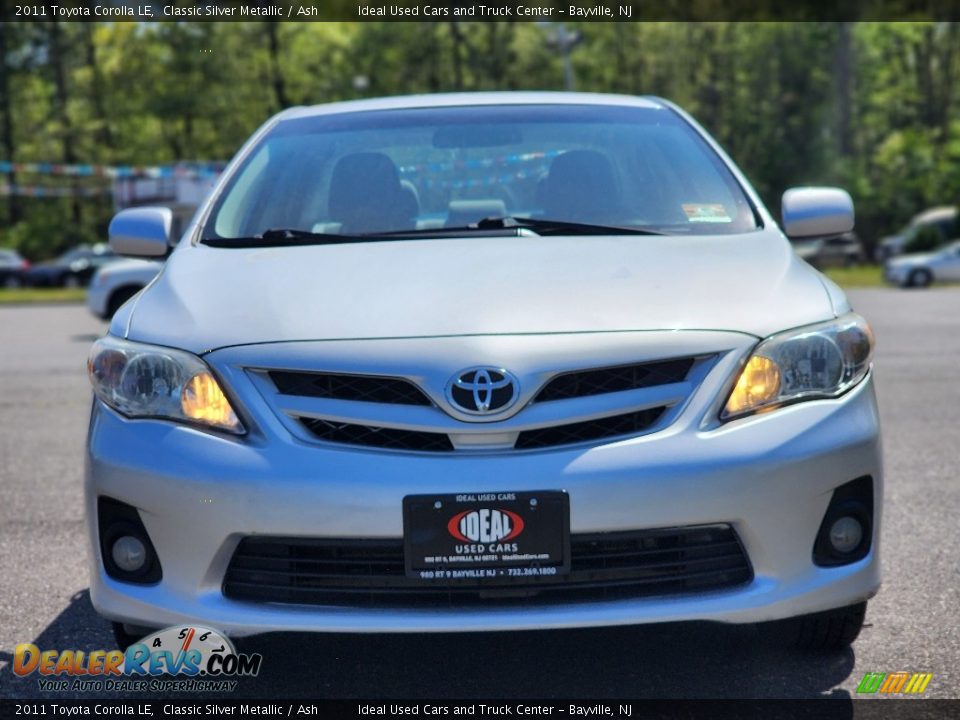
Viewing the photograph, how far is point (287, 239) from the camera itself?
155 inches

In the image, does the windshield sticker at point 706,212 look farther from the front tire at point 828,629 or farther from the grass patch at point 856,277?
the grass patch at point 856,277

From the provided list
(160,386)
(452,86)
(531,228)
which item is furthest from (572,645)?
(452,86)

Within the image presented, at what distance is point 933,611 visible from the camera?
3932mm

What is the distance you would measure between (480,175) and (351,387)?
152cm

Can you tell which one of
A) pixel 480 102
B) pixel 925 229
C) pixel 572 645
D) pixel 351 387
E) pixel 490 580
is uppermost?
pixel 480 102

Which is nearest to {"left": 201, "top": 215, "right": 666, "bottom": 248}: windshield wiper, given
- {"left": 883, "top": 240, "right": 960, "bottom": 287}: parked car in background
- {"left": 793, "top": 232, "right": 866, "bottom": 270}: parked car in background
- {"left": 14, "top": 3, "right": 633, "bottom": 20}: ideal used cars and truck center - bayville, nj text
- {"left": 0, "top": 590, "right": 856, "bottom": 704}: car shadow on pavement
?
{"left": 0, "top": 590, "right": 856, "bottom": 704}: car shadow on pavement

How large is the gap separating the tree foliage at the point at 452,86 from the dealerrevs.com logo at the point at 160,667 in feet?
175

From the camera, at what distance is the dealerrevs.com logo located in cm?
327

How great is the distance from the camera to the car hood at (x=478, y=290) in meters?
3.16

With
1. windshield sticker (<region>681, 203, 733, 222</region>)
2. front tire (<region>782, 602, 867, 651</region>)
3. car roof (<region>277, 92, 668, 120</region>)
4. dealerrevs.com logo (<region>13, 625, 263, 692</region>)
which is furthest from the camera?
car roof (<region>277, 92, 668, 120</region>)

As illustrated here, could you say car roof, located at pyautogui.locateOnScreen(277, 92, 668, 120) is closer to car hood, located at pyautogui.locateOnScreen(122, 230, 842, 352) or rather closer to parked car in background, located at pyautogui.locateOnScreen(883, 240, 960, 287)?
car hood, located at pyautogui.locateOnScreen(122, 230, 842, 352)

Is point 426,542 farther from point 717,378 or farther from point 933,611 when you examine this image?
point 933,611

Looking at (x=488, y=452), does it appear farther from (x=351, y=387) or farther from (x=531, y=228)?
(x=531, y=228)

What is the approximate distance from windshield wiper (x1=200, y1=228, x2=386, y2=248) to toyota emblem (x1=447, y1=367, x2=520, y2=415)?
39.0 inches
